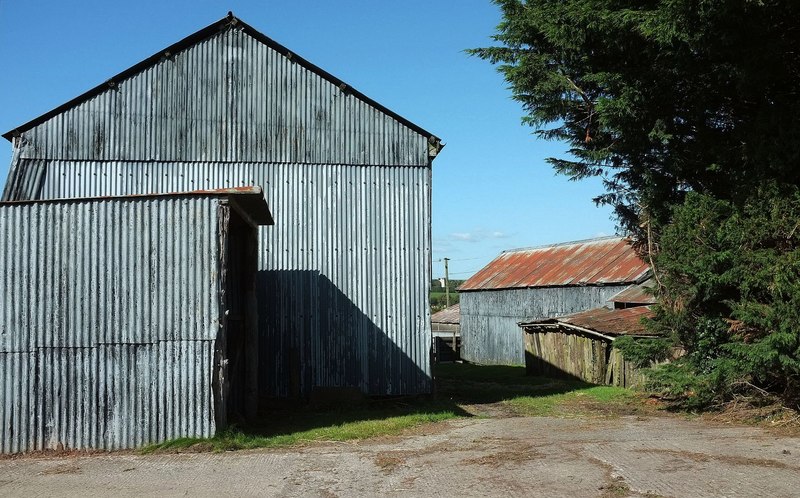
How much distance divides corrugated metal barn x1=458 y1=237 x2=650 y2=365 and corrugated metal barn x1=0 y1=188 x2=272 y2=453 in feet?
61.2

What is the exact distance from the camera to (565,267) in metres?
33.8

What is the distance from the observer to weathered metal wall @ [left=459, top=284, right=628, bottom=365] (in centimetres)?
3078

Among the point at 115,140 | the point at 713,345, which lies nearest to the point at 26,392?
the point at 115,140

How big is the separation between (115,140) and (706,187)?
12.9 m

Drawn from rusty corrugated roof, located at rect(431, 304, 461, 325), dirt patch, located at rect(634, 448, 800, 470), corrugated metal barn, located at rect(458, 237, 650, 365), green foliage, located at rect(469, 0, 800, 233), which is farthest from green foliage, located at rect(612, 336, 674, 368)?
rusty corrugated roof, located at rect(431, 304, 461, 325)

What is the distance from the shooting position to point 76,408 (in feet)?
38.8

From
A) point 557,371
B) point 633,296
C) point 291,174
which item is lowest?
point 557,371

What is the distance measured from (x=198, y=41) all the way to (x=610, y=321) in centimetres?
1460

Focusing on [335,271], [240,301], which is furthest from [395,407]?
[240,301]

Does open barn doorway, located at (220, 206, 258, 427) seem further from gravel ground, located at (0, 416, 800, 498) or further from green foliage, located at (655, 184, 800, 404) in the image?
green foliage, located at (655, 184, 800, 404)

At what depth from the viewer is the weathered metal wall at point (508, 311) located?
1212 inches

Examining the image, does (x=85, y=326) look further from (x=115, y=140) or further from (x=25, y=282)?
(x=115, y=140)

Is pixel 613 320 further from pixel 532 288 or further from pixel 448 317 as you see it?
pixel 448 317

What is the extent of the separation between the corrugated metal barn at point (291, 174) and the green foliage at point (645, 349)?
441 centimetres
